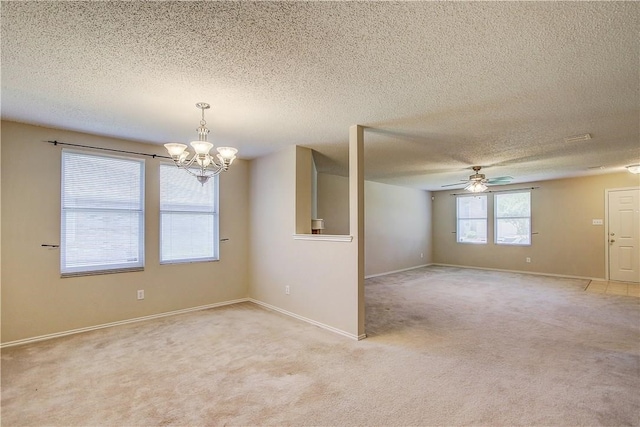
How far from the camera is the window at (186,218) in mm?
4410

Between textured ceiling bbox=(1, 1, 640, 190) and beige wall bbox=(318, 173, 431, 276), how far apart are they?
2.92m

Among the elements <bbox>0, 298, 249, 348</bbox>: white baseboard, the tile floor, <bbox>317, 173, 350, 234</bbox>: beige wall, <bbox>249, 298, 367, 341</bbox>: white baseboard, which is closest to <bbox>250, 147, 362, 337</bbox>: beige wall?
<bbox>249, 298, 367, 341</bbox>: white baseboard

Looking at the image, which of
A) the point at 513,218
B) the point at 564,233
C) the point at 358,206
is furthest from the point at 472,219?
the point at 358,206

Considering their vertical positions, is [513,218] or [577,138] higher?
[577,138]

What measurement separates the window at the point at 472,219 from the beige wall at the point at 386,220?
89 cm

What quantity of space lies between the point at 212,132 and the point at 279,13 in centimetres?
238

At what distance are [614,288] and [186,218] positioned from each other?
781 cm

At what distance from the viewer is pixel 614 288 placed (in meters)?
5.98

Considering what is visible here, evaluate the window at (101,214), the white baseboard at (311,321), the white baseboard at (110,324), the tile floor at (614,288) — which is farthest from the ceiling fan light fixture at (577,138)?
the window at (101,214)

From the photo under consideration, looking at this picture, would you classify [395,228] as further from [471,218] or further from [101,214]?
[101,214]

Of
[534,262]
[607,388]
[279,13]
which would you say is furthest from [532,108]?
[534,262]

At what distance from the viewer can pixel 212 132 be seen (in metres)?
3.74

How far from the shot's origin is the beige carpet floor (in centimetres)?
208

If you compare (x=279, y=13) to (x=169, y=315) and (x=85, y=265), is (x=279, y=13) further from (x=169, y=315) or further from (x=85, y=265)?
(x=169, y=315)
